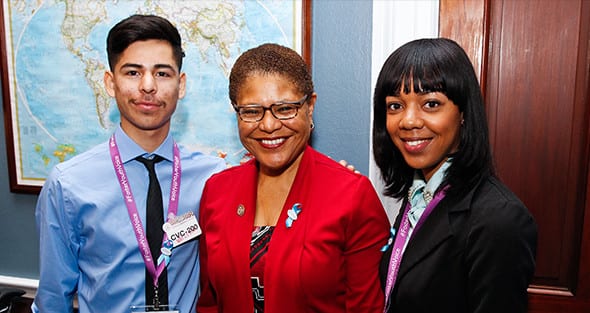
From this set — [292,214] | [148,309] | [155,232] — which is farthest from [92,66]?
[292,214]

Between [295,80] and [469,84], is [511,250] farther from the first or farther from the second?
[295,80]

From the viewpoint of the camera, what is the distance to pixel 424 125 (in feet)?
3.61

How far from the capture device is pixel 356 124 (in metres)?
1.93

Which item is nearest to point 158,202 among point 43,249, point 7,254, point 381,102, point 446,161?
point 43,249

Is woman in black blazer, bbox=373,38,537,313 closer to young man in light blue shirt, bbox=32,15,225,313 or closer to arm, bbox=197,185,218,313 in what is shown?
arm, bbox=197,185,218,313

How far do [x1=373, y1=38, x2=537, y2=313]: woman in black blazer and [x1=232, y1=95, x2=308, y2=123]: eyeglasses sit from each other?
0.24 m

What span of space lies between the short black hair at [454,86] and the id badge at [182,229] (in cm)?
75

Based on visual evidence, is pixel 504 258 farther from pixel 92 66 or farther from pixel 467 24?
pixel 92 66

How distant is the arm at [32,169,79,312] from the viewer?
1.36 meters

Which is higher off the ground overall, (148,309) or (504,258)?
(504,258)

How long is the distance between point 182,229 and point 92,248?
0.29 m

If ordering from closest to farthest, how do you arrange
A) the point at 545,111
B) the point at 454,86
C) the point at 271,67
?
1. the point at 454,86
2. the point at 271,67
3. the point at 545,111

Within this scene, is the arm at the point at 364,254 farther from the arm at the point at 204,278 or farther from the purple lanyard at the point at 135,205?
the purple lanyard at the point at 135,205

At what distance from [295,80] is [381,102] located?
0.84 feet
